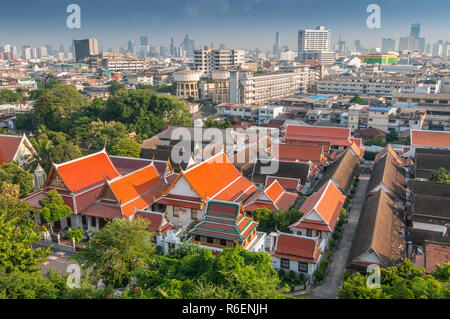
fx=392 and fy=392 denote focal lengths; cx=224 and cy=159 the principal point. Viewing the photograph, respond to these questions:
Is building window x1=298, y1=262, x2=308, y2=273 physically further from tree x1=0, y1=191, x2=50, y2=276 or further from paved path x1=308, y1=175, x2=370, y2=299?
tree x1=0, y1=191, x2=50, y2=276

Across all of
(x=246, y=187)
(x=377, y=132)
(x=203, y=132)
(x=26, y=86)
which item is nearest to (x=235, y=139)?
(x=203, y=132)


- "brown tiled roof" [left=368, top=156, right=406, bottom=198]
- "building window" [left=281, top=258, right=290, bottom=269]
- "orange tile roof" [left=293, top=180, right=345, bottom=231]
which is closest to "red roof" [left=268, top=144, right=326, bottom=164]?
"brown tiled roof" [left=368, top=156, right=406, bottom=198]

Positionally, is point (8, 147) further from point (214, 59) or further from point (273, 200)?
point (214, 59)

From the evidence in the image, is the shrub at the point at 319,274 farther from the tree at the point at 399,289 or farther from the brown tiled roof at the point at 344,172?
the brown tiled roof at the point at 344,172

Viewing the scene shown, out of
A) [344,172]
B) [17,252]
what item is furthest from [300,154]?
[17,252]

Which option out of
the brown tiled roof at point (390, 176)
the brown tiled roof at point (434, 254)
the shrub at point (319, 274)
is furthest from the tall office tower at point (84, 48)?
the brown tiled roof at point (434, 254)
